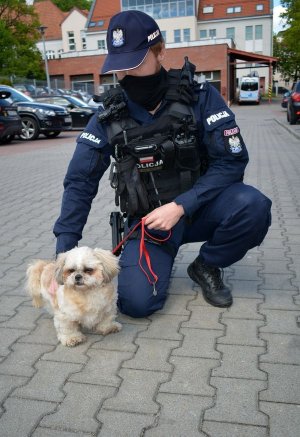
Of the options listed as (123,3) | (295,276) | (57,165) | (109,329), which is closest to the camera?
(109,329)

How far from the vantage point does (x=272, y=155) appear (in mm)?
12648

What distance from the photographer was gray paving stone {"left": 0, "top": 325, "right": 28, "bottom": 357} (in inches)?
129

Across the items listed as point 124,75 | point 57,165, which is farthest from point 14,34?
point 124,75

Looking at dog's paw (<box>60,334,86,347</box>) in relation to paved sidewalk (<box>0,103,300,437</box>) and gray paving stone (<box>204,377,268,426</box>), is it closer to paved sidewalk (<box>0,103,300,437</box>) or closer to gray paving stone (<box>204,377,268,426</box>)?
paved sidewalk (<box>0,103,300,437</box>)

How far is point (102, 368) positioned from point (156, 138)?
159 centimetres

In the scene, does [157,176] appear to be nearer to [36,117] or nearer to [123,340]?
[123,340]

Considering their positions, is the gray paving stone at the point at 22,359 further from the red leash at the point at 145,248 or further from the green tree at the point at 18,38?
the green tree at the point at 18,38

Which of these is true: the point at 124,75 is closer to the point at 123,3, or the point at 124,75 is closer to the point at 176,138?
the point at 176,138

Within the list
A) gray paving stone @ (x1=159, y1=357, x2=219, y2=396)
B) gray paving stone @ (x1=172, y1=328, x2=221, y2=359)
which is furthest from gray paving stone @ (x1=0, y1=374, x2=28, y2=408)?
gray paving stone @ (x1=172, y1=328, x2=221, y2=359)

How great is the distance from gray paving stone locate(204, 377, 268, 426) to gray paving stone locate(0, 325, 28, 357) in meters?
1.39

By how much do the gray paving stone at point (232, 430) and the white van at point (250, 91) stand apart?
4614 cm

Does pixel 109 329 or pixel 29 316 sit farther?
pixel 29 316

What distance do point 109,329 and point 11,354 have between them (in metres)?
0.66

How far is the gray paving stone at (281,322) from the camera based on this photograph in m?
3.38
